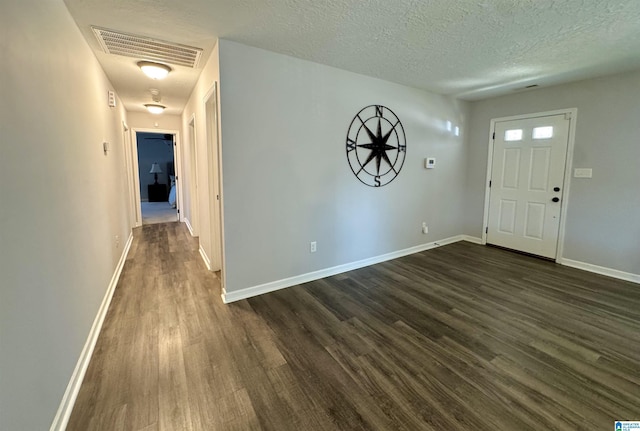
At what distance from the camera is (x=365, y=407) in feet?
5.37

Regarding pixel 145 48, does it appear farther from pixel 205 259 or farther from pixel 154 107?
pixel 154 107

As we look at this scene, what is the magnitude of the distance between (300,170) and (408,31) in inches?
63.5

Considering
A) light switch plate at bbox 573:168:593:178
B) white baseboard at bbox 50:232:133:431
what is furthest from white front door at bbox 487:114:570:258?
white baseboard at bbox 50:232:133:431

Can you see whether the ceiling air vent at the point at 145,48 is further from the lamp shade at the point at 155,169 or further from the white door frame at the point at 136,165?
the lamp shade at the point at 155,169

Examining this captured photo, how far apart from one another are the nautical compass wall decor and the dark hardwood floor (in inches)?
55.4

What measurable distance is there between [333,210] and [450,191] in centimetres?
253

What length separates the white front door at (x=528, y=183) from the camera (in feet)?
13.2

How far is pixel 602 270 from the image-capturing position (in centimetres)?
366

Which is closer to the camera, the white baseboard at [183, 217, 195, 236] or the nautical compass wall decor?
the nautical compass wall decor

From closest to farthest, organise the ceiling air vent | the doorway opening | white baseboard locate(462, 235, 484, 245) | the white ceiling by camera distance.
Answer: the white ceiling
the ceiling air vent
white baseboard locate(462, 235, 484, 245)
the doorway opening

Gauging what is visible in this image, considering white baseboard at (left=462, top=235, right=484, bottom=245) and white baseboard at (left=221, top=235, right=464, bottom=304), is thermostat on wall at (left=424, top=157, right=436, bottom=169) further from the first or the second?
white baseboard at (left=462, top=235, right=484, bottom=245)

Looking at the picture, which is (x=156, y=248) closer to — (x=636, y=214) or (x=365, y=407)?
(x=365, y=407)

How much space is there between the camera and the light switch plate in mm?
3720

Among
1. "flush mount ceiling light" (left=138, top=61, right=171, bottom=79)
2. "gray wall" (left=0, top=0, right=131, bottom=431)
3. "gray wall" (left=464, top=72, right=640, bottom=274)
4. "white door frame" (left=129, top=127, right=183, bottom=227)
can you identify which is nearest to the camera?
"gray wall" (left=0, top=0, right=131, bottom=431)
